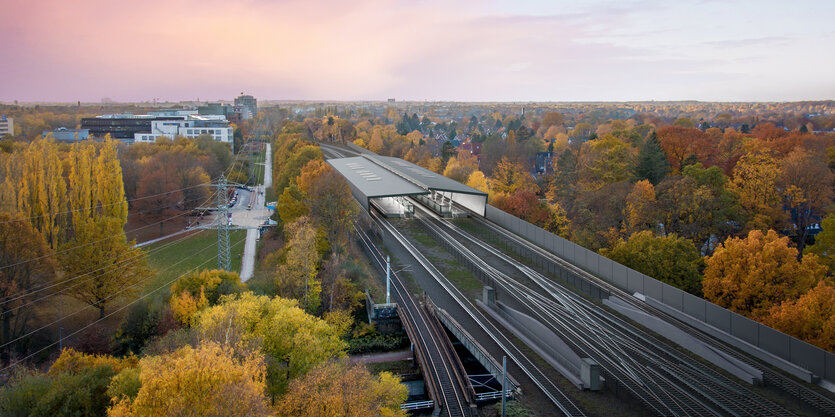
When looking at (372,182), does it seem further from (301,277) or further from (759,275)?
(759,275)

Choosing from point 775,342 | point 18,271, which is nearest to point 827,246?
point 775,342

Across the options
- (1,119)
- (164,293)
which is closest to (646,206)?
(164,293)

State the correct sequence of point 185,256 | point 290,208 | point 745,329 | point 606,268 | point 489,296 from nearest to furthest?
point 745,329
point 489,296
point 606,268
point 290,208
point 185,256

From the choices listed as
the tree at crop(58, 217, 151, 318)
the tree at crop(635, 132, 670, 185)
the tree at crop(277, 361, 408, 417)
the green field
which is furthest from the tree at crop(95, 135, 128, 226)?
the tree at crop(635, 132, 670, 185)

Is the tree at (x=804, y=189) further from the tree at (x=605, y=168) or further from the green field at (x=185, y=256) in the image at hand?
the green field at (x=185, y=256)

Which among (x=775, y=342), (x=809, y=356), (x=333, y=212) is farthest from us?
(x=333, y=212)

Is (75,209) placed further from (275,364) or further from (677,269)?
(677,269)
